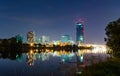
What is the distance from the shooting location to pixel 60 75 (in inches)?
1475

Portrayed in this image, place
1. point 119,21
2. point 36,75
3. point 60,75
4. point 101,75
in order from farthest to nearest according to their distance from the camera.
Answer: point 119,21 → point 36,75 → point 60,75 → point 101,75

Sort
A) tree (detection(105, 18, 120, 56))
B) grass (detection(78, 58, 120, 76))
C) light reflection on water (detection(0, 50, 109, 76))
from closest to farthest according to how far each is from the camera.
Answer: grass (detection(78, 58, 120, 76)), light reflection on water (detection(0, 50, 109, 76)), tree (detection(105, 18, 120, 56))

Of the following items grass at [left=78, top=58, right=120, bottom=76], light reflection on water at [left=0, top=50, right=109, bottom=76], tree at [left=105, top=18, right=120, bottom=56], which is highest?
tree at [left=105, top=18, right=120, bottom=56]

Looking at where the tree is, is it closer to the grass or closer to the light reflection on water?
the light reflection on water

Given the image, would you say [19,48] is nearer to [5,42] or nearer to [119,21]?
[5,42]

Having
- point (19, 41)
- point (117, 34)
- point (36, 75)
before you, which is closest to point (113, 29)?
point (117, 34)

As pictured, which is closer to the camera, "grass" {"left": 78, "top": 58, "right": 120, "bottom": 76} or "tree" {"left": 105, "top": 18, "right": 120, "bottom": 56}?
"grass" {"left": 78, "top": 58, "right": 120, "bottom": 76}

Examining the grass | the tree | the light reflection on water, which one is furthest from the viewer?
the tree

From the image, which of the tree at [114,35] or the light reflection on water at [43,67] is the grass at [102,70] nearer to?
the light reflection on water at [43,67]

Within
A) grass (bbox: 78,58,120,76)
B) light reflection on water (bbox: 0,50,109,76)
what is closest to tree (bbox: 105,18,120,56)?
light reflection on water (bbox: 0,50,109,76)

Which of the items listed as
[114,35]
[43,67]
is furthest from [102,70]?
[43,67]

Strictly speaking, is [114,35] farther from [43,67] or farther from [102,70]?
[102,70]

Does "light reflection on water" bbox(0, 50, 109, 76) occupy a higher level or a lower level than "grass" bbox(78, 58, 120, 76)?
lower

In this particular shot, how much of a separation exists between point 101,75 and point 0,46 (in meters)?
166
